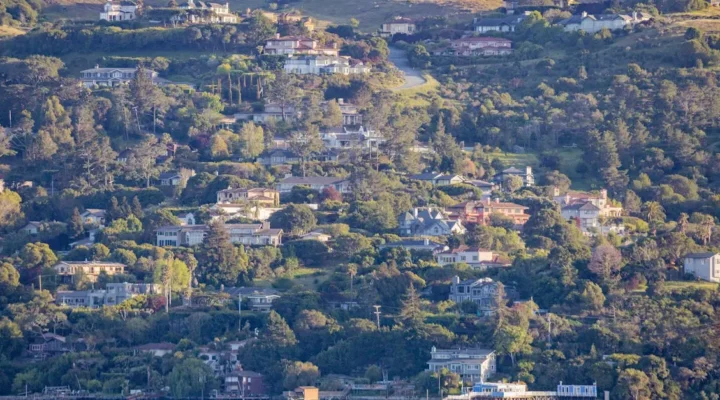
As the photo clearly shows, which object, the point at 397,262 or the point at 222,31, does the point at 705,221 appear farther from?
the point at 222,31

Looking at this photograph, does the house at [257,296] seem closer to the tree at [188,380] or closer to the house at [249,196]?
the tree at [188,380]

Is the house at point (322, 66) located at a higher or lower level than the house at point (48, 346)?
higher

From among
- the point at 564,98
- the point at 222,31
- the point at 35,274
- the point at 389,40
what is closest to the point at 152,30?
the point at 222,31

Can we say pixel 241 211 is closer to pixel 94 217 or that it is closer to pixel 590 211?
pixel 94 217

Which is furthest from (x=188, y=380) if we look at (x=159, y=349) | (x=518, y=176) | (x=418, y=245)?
(x=518, y=176)

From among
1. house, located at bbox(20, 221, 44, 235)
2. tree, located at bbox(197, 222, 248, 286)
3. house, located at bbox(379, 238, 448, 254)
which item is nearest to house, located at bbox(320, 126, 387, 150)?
house, located at bbox(379, 238, 448, 254)

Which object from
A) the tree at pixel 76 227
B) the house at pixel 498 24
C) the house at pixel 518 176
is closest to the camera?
the tree at pixel 76 227

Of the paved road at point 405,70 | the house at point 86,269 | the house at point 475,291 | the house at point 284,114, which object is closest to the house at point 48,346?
the house at point 86,269
